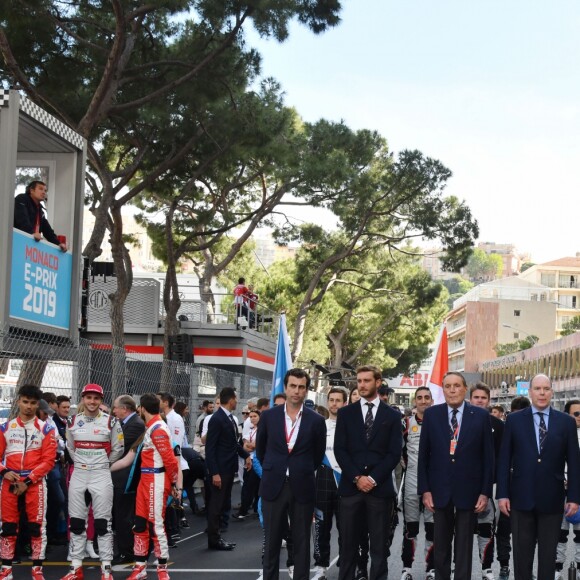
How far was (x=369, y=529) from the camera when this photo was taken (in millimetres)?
9234

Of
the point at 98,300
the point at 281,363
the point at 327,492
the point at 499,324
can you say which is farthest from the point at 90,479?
the point at 499,324

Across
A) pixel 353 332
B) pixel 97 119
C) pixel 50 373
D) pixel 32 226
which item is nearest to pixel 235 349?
pixel 97 119

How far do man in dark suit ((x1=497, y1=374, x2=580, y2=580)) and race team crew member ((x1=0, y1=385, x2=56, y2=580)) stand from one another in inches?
160

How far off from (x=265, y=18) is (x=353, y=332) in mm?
51649

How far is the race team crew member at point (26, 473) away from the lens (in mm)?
9820

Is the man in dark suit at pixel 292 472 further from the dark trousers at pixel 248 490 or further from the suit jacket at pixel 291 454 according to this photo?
the dark trousers at pixel 248 490

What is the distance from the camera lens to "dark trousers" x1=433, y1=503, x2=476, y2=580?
8711 mm

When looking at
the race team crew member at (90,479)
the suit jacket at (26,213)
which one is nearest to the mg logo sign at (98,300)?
the suit jacket at (26,213)

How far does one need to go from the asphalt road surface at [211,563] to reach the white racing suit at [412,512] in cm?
51

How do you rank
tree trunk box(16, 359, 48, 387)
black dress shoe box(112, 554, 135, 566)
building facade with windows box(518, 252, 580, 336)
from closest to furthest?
1. black dress shoe box(112, 554, 135, 566)
2. tree trunk box(16, 359, 48, 387)
3. building facade with windows box(518, 252, 580, 336)

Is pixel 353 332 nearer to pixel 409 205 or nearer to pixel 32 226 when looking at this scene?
pixel 409 205

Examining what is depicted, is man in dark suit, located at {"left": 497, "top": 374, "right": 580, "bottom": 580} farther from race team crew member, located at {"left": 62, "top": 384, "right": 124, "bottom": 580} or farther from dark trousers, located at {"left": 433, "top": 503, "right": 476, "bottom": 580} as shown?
race team crew member, located at {"left": 62, "top": 384, "right": 124, "bottom": 580}

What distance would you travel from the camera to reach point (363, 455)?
9.19 metres

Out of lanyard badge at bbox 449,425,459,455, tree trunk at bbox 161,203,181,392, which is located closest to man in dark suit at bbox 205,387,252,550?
lanyard badge at bbox 449,425,459,455
